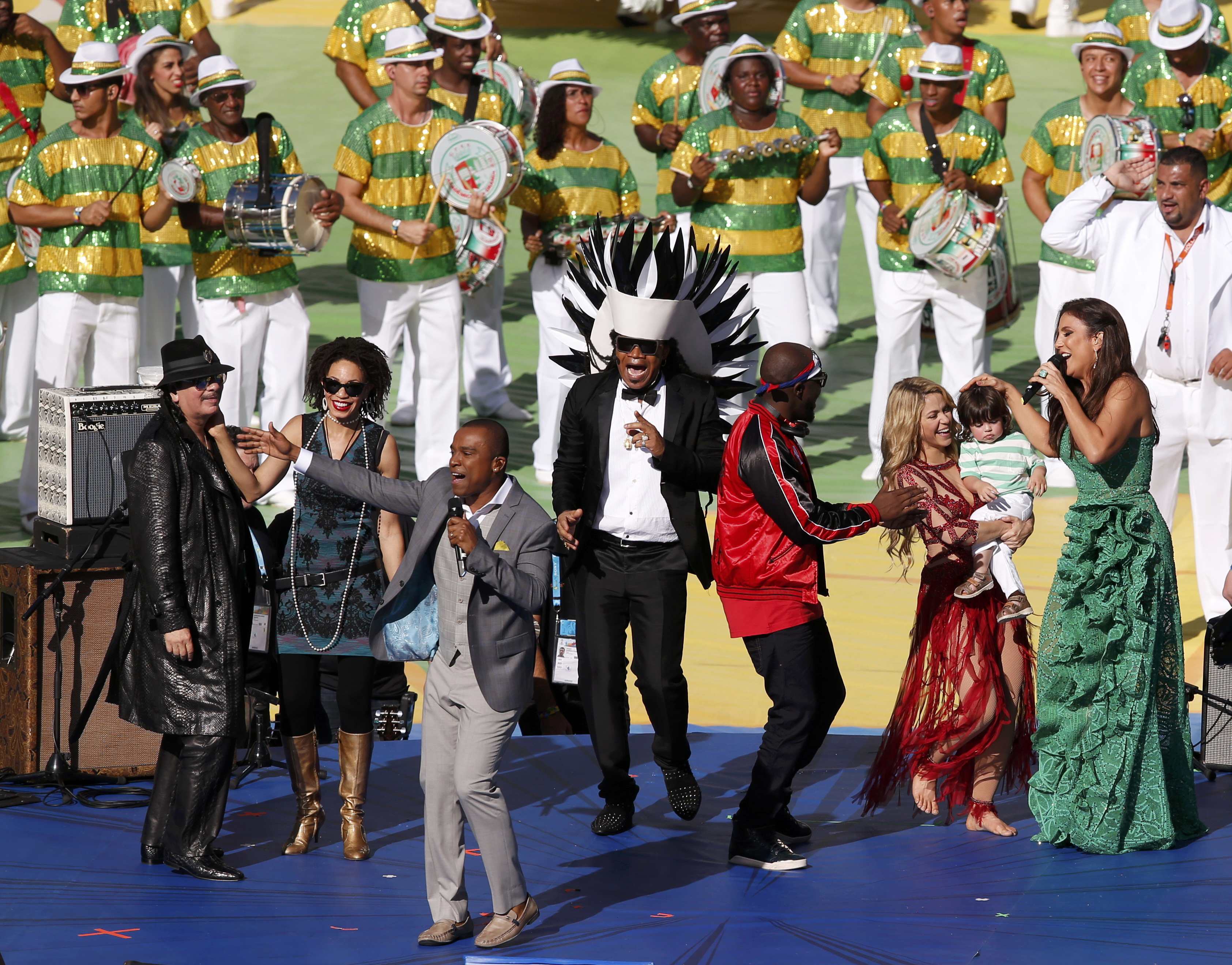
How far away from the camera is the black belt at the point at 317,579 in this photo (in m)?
6.15

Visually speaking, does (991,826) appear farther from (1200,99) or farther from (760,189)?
(1200,99)

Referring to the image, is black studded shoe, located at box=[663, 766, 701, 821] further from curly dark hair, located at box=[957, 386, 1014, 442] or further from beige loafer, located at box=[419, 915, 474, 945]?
curly dark hair, located at box=[957, 386, 1014, 442]

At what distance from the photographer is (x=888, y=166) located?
35.1 ft

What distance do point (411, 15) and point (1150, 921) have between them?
813 centimetres

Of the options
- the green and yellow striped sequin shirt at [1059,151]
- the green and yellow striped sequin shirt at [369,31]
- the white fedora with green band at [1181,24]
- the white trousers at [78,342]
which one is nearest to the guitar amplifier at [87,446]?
the white trousers at [78,342]

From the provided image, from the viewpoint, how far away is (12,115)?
34.4 feet

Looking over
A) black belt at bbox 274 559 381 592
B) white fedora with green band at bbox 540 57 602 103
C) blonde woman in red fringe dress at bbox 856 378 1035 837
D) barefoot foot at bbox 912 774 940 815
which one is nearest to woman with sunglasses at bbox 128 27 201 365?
white fedora with green band at bbox 540 57 602 103

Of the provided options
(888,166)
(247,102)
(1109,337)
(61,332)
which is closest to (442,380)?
(61,332)

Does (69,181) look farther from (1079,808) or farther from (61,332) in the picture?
(1079,808)

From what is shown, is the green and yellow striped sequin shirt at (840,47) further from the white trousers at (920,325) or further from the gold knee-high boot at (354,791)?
the gold knee-high boot at (354,791)

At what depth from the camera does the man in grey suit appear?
17.4 feet

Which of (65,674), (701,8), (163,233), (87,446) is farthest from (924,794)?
(701,8)

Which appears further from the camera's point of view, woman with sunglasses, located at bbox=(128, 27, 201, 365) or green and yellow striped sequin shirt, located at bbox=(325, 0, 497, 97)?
green and yellow striped sequin shirt, located at bbox=(325, 0, 497, 97)

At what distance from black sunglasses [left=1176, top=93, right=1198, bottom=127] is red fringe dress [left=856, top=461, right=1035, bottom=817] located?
218 inches
